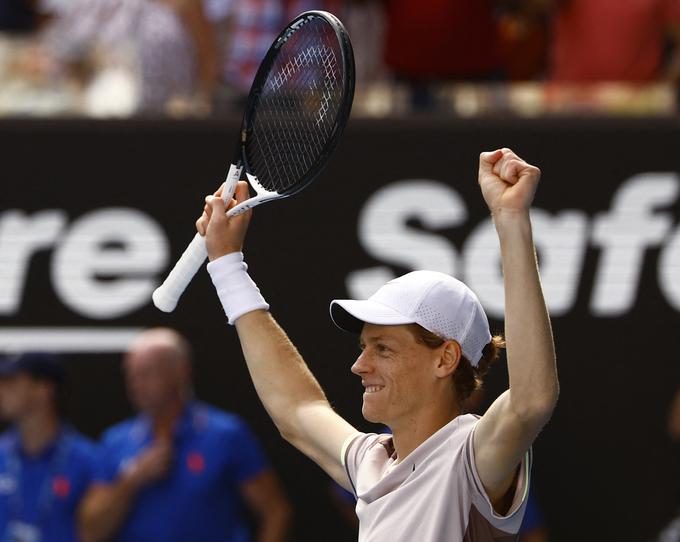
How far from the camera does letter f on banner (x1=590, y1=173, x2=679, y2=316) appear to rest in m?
6.98

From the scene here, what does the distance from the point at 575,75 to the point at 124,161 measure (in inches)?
86.4

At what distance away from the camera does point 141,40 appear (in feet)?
24.2

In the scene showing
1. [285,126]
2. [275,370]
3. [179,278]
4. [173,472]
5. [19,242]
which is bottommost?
[173,472]

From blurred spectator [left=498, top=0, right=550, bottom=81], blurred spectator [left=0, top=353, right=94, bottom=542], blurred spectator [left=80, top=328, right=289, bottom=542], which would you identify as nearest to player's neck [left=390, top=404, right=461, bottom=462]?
blurred spectator [left=80, top=328, right=289, bottom=542]

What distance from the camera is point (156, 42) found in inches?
288

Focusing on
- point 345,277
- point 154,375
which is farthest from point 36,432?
point 345,277

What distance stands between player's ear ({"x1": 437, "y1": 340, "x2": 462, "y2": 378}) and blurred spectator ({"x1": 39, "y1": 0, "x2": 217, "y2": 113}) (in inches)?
172

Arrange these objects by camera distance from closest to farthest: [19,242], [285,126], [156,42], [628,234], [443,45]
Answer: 1. [285,126]
2. [628,234]
3. [19,242]
4. [156,42]
5. [443,45]

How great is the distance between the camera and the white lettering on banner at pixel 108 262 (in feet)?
23.5

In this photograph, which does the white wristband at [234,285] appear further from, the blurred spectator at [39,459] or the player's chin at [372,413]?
the blurred spectator at [39,459]

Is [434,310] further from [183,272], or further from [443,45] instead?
[443,45]

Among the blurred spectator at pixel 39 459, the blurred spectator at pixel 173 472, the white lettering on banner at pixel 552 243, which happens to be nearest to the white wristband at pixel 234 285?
the blurred spectator at pixel 173 472

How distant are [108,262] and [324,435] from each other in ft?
13.0

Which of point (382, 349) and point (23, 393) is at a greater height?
point (382, 349)
